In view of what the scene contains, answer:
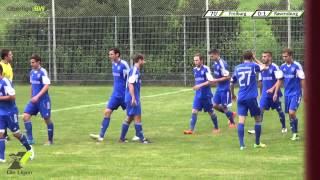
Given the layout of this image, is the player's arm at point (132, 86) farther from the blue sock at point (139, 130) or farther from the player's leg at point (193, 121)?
the player's leg at point (193, 121)

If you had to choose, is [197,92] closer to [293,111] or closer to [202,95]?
[202,95]

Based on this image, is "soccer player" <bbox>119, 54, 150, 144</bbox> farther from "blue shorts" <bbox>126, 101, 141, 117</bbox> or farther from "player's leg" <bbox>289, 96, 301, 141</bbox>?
"player's leg" <bbox>289, 96, 301, 141</bbox>

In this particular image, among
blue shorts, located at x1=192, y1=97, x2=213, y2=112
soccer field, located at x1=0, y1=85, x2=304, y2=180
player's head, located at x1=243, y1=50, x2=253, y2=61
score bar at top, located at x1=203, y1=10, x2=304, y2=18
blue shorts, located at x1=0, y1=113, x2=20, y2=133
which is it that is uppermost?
score bar at top, located at x1=203, y1=10, x2=304, y2=18

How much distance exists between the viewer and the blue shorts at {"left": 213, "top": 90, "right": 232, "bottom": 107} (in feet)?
50.9

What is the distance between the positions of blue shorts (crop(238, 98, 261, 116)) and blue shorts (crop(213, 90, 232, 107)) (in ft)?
12.5

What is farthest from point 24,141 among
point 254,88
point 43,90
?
point 254,88

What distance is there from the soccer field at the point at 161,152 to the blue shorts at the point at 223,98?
63 centimetres

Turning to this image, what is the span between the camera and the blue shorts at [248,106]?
11547 mm

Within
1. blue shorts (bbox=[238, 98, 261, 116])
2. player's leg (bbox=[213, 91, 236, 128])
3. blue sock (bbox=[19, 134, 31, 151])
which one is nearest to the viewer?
blue sock (bbox=[19, 134, 31, 151])

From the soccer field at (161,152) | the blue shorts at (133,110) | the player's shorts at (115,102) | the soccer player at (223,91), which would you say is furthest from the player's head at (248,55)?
the soccer player at (223,91)

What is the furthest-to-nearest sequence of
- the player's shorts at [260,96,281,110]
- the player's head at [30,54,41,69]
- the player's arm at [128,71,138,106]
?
1. the player's shorts at [260,96,281,110]
2. the player's arm at [128,71,138,106]
3. the player's head at [30,54,41,69]

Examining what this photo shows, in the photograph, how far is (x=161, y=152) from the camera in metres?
11.4

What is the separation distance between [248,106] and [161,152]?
182 centimetres

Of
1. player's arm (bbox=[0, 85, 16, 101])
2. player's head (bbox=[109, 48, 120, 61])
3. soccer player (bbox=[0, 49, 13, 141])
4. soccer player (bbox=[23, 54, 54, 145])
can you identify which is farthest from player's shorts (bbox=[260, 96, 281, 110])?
player's arm (bbox=[0, 85, 16, 101])
